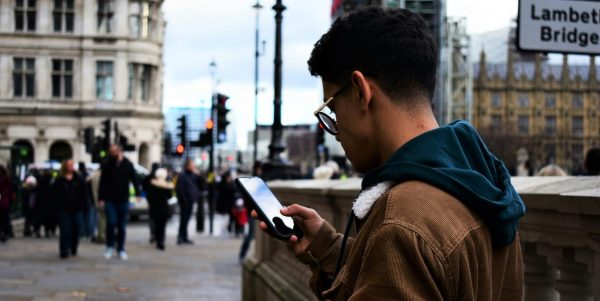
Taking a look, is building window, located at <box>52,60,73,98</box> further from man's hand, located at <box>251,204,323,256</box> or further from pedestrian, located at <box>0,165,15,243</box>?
man's hand, located at <box>251,204,323,256</box>

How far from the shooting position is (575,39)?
475 centimetres

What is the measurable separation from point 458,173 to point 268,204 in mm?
1001

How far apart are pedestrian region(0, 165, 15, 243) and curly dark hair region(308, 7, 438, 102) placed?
19.0m

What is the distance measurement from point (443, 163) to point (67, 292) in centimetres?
981

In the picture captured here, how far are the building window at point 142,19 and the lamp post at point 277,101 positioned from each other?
4349 cm

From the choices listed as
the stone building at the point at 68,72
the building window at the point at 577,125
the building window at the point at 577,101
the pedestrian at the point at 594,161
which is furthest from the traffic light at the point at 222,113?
the building window at the point at 577,101

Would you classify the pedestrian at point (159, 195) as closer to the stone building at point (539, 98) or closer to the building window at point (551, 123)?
the stone building at point (539, 98)

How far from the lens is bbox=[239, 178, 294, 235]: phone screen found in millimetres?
2719

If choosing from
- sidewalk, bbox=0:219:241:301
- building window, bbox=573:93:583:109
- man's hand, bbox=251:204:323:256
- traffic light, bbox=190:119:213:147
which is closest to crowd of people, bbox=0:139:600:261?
sidewalk, bbox=0:219:241:301

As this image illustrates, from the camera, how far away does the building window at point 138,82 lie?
62.5 m

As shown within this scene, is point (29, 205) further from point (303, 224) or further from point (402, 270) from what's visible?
point (402, 270)

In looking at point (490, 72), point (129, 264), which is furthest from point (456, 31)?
point (129, 264)

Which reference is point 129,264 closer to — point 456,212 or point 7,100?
point 456,212

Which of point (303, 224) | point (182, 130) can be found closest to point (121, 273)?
point (303, 224)
